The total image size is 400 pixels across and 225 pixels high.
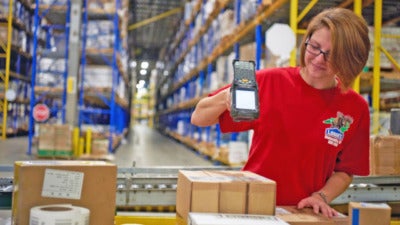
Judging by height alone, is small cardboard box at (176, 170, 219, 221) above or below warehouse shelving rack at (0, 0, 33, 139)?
below

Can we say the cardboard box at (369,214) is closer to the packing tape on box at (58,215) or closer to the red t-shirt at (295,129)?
the red t-shirt at (295,129)

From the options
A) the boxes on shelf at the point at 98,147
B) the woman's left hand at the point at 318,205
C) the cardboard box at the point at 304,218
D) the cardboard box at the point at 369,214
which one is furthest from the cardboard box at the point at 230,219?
the boxes on shelf at the point at 98,147

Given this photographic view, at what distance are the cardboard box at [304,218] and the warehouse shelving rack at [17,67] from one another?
35.2ft

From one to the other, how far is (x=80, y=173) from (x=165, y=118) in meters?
21.2

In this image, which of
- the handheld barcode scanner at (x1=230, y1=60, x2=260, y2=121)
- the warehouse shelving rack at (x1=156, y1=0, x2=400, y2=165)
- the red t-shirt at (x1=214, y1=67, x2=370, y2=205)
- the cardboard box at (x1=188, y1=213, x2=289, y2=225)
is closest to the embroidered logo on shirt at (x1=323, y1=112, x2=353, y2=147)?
the red t-shirt at (x1=214, y1=67, x2=370, y2=205)

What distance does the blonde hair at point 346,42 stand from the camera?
1455 mm

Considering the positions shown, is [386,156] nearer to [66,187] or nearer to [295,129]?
[295,129]

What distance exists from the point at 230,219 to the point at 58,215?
0.40 meters

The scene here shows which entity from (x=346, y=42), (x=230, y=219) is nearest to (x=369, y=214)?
(x=346, y=42)

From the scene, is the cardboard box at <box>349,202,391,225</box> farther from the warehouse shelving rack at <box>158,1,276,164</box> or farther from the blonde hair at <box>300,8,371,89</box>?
the warehouse shelving rack at <box>158,1,276,164</box>

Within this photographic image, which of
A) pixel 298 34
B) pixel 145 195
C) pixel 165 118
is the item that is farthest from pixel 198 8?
pixel 165 118

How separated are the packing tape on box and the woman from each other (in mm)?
604

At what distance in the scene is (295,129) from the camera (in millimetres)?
1660

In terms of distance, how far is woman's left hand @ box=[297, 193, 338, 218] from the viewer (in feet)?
4.77
